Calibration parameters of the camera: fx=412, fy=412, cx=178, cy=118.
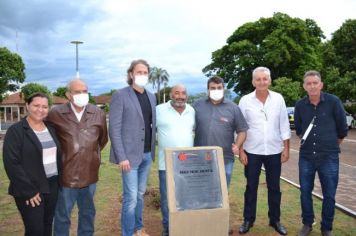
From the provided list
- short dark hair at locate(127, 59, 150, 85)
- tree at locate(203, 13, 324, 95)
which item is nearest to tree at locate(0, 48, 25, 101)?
tree at locate(203, 13, 324, 95)

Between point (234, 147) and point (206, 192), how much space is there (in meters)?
0.88

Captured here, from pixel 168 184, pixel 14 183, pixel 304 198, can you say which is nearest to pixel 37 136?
pixel 14 183

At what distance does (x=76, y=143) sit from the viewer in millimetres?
4574

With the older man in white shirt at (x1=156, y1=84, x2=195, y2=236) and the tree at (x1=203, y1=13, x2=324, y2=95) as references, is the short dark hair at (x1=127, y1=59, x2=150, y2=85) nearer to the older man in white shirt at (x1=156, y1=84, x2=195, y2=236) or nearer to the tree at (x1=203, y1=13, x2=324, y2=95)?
the older man in white shirt at (x1=156, y1=84, x2=195, y2=236)

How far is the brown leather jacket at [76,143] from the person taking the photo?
15.0 ft

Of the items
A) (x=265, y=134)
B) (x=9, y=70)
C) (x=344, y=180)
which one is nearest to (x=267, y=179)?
(x=265, y=134)

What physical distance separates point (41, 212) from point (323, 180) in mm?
3688

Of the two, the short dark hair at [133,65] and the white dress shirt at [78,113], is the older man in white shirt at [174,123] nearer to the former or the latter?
the short dark hair at [133,65]

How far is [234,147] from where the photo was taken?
5570 mm

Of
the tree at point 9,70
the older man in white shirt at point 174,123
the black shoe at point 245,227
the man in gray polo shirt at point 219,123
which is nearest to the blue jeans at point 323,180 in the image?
the black shoe at point 245,227

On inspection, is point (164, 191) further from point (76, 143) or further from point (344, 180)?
point (344, 180)

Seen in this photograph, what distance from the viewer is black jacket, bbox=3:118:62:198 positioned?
3.93m

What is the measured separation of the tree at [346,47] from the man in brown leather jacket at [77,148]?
26479 millimetres

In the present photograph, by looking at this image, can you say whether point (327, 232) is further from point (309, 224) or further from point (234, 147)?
point (234, 147)
